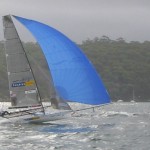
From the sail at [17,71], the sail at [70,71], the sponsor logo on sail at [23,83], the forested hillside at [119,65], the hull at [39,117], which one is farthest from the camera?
the forested hillside at [119,65]

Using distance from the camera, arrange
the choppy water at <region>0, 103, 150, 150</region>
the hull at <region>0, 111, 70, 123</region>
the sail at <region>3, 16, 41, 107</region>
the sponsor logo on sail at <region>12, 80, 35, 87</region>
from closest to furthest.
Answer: the choppy water at <region>0, 103, 150, 150</region>
the hull at <region>0, 111, 70, 123</region>
the sail at <region>3, 16, 41, 107</region>
the sponsor logo on sail at <region>12, 80, 35, 87</region>

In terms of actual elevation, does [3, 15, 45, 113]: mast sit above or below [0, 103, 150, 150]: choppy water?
above

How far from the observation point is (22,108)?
2969 cm

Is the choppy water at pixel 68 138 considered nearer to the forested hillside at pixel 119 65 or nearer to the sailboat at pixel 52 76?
the sailboat at pixel 52 76

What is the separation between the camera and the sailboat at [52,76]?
27.7 meters

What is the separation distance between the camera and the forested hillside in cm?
14138

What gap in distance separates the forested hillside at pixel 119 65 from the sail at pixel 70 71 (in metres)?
97.3

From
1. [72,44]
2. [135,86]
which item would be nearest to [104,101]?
[72,44]

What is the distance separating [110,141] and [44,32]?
8206mm

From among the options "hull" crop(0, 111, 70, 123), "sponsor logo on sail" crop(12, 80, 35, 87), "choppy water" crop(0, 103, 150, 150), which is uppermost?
"sponsor logo on sail" crop(12, 80, 35, 87)

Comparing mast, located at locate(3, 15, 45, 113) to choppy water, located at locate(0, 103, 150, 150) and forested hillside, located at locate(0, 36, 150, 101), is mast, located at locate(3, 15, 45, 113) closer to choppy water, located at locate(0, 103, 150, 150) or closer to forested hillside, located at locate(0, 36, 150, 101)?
choppy water, located at locate(0, 103, 150, 150)

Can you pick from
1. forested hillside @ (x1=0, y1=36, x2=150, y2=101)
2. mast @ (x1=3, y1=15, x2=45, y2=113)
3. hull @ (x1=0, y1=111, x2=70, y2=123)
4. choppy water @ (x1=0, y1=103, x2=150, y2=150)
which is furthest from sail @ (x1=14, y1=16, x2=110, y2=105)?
forested hillside @ (x1=0, y1=36, x2=150, y2=101)

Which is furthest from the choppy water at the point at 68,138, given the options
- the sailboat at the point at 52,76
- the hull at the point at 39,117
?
the sailboat at the point at 52,76

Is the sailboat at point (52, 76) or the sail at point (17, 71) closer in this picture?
the sailboat at point (52, 76)
